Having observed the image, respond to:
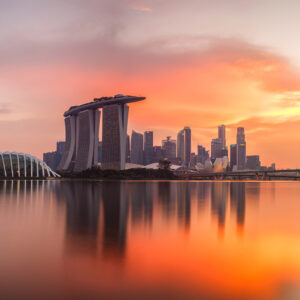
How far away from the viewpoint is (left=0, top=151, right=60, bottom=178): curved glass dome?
14550 cm

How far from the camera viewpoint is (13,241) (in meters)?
15.0

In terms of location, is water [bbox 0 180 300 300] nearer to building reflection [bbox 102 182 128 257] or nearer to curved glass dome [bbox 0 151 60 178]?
building reflection [bbox 102 182 128 257]

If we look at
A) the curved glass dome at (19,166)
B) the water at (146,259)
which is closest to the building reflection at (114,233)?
the water at (146,259)

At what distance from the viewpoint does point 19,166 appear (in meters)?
148

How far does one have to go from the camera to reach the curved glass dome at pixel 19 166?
14550 centimetres

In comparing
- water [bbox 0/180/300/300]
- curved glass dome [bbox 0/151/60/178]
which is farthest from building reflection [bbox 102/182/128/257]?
curved glass dome [bbox 0/151/60/178]

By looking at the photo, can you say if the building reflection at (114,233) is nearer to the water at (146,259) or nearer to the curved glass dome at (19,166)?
the water at (146,259)

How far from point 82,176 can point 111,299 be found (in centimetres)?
15820

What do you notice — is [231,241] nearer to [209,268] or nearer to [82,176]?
[209,268]

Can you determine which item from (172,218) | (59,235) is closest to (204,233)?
(172,218)

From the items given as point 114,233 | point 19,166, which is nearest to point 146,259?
point 114,233

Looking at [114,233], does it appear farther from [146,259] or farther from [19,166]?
[19,166]

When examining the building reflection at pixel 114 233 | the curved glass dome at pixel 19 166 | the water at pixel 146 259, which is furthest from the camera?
the curved glass dome at pixel 19 166

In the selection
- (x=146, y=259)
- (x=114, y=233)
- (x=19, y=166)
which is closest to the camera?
(x=146, y=259)
